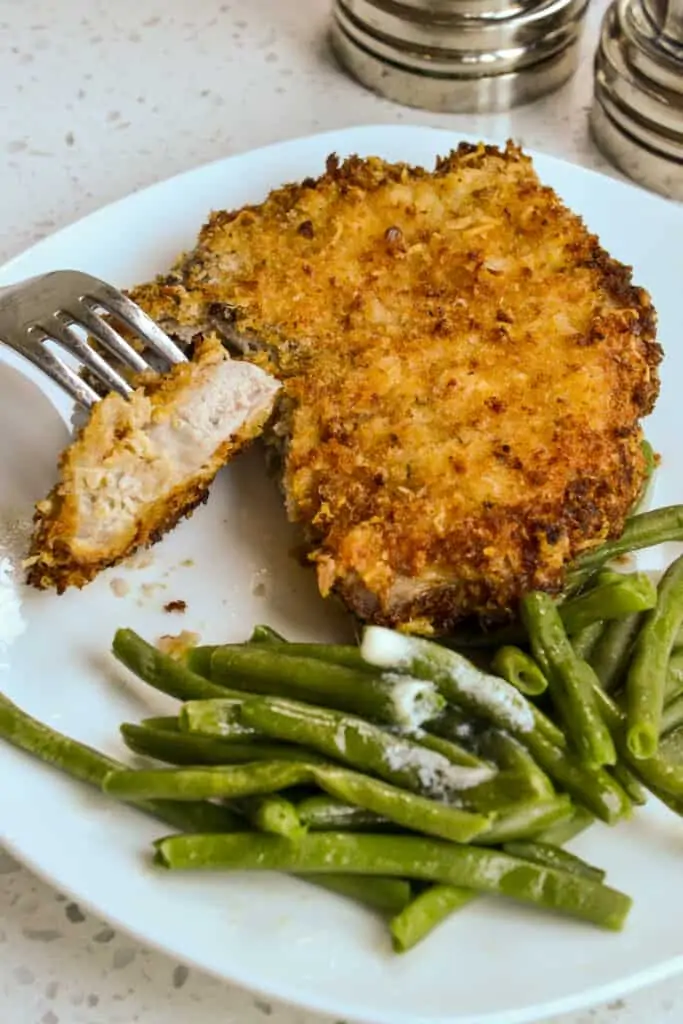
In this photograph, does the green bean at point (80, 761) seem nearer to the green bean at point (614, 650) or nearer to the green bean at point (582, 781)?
the green bean at point (582, 781)

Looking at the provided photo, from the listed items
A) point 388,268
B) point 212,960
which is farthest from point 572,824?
point 388,268

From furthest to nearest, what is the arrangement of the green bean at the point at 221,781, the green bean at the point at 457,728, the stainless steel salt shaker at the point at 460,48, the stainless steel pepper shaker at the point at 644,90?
the stainless steel salt shaker at the point at 460,48 → the stainless steel pepper shaker at the point at 644,90 → the green bean at the point at 457,728 → the green bean at the point at 221,781

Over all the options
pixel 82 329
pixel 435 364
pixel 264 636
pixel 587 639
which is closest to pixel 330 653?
pixel 264 636

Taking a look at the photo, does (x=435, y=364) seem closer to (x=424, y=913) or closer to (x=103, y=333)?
(x=103, y=333)

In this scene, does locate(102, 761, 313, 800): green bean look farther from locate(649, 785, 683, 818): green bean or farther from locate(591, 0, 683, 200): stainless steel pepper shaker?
locate(591, 0, 683, 200): stainless steel pepper shaker

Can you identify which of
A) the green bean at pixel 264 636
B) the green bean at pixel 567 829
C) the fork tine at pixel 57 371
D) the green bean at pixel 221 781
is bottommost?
the green bean at pixel 567 829

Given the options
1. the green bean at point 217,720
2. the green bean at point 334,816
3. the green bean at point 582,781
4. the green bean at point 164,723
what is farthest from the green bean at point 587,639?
the green bean at point 164,723
